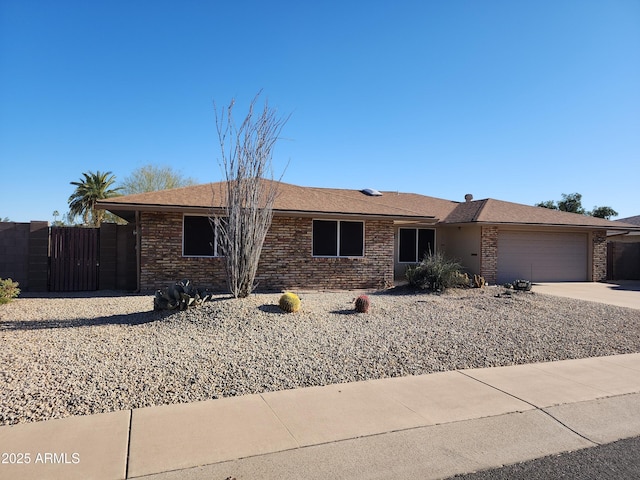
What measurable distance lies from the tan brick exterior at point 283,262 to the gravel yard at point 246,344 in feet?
6.34

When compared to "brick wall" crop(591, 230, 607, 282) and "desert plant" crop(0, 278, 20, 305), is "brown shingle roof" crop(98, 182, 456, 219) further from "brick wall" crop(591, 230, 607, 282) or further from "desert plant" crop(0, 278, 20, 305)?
"brick wall" crop(591, 230, 607, 282)

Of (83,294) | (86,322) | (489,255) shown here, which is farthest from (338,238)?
(86,322)

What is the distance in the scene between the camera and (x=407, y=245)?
19.1 metres

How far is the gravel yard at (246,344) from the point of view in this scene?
5.27 meters

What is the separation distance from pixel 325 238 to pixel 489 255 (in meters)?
6.91

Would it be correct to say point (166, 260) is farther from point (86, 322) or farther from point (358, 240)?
point (358, 240)

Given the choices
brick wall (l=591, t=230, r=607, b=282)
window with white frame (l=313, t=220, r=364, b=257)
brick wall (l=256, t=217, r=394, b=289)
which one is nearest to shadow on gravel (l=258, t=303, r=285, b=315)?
brick wall (l=256, t=217, r=394, b=289)

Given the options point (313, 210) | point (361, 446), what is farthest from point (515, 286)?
point (361, 446)

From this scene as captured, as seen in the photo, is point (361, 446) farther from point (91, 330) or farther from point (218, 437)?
point (91, 330)

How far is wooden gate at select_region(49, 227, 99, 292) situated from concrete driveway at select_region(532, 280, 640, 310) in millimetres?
14056

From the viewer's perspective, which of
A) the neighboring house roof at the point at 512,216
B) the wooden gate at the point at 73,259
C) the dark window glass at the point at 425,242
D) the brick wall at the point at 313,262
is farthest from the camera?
the dark window glass at the point at 425,242

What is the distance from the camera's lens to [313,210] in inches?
551

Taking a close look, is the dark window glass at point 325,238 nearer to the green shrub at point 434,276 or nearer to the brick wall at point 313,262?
the brick wall at point 313,262

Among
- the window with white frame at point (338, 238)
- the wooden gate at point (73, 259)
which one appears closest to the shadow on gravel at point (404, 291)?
the window with white frame at point (338, 238)
